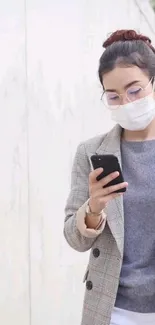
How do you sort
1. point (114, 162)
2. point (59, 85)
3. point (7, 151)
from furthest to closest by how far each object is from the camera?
point (59, 85) < point (7, 151) < point (114, 162)

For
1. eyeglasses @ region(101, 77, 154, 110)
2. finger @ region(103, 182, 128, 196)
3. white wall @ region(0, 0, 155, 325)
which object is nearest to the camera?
finger @ region(103, 182, 128, 196)

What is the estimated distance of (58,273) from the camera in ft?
6.10

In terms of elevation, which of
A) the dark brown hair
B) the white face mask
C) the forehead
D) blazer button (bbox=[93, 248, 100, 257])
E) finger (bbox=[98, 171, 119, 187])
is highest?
the dark brown hair

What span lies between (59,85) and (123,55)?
850 millimetres

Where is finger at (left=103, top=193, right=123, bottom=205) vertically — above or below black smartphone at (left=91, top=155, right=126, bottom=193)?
below

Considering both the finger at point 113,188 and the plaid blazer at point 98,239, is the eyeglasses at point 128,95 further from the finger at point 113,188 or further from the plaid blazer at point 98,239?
the finger at point 113,188

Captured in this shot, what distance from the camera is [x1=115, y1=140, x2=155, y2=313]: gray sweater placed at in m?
0.93

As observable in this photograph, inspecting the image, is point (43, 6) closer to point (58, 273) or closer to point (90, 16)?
point (90, 16)

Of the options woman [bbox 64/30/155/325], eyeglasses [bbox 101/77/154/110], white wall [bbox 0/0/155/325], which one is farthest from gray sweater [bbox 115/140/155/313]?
white wall [bbox 0/0/155/325]

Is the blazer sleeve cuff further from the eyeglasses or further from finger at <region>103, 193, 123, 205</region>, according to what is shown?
the eyeglasses

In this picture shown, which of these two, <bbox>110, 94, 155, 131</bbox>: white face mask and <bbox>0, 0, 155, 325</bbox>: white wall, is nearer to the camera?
<bbox>110, 94, 155, 131</bbox>: white face mask

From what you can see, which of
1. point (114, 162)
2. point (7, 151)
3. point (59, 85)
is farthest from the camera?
point (59, 85)

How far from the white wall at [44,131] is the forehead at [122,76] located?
0.75 meters

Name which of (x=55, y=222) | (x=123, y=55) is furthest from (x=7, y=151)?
(x=123, y=55)
